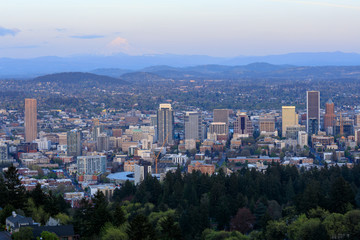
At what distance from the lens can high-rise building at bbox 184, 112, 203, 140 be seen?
61.6 m

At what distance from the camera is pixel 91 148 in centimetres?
5531

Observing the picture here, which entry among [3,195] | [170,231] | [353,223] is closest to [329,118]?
[3,195]

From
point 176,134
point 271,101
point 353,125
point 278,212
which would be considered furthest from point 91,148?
point 271,101

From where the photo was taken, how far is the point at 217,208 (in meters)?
22.8

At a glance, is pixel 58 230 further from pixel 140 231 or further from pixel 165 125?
pixel 165 125

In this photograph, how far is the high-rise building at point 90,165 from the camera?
43.8m

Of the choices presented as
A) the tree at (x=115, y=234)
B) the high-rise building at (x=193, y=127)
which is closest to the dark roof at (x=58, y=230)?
the tree at (x=115, y=234)

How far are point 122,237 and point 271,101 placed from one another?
8236cm

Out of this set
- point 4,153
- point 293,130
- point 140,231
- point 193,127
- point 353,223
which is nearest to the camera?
point 140,231

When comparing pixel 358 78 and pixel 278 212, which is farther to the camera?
pixel 358 78

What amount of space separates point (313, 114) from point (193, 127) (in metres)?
12.7

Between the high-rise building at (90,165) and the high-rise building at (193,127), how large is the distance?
1703cm

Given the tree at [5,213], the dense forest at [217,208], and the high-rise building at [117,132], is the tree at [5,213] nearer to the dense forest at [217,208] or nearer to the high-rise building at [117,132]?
the dense forest at [217,208]

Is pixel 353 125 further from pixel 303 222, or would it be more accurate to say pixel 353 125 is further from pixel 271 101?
pixel 303 222
